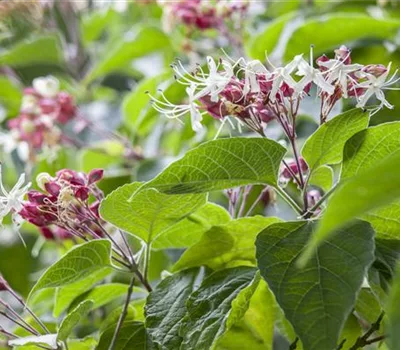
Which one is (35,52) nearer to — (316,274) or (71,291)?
(71,291)

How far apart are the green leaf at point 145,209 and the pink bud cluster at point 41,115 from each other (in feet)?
2.15

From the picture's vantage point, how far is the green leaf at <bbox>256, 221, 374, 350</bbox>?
0.53 meters

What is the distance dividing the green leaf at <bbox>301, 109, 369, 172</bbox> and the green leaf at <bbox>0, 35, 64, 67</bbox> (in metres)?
1.06

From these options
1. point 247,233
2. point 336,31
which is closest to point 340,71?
point 247,233

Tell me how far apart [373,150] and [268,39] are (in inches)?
25.2

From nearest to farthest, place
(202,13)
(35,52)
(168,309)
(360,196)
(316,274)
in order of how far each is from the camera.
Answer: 1. (360,196)
2. (316,274)
3. (168,309)
4. (202,13)
5. (35,52)

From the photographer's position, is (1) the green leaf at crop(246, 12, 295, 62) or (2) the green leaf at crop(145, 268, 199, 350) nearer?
(2) the green leaf at crop(145, 268, 199, 350)

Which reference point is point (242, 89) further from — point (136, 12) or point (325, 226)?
point (136, 12)

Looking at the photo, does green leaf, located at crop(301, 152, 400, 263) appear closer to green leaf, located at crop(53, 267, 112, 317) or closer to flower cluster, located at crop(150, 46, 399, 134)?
flower cluster, located at crop(150, 46, 399, 134)

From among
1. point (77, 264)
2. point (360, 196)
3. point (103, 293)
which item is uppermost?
point (360, 196)

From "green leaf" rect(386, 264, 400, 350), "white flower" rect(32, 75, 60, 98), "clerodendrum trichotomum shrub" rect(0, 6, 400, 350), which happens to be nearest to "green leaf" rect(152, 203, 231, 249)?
"clerodendrum trichotomum shrub" rect(0, 6, 400, 350)

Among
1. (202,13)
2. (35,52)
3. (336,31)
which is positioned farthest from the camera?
(35,52)

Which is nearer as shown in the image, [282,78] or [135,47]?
[282,78]

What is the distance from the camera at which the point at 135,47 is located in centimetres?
146
